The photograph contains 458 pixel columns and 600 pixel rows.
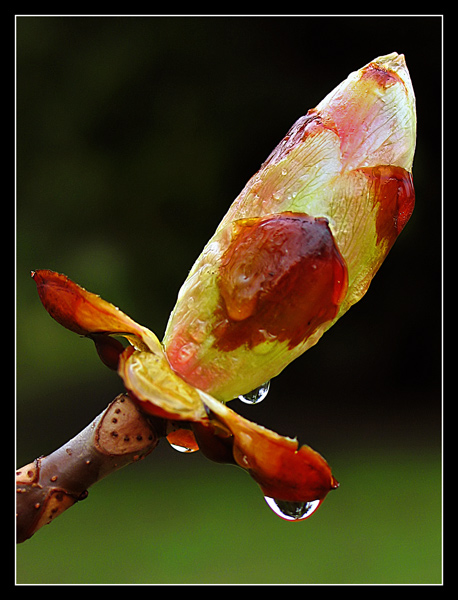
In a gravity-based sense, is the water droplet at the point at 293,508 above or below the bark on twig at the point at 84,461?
below

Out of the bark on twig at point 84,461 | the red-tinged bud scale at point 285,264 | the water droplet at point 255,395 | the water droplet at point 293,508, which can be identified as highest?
the red-tinged bud scale at point 285,264

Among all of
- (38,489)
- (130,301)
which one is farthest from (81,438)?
(130,301)

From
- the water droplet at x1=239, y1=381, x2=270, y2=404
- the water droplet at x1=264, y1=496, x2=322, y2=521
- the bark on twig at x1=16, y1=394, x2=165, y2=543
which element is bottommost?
the water droplet at x1=264, y1=496, x2=322, y2=521

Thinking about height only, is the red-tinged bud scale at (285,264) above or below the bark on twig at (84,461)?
above

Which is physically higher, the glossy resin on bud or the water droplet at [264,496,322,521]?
the glossy resin on bud

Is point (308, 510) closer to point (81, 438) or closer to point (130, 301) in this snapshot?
point (81, 438)
